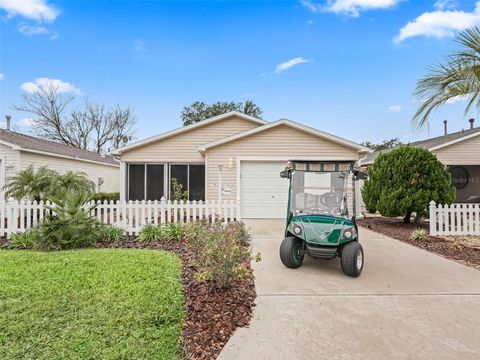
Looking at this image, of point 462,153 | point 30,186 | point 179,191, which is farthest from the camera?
point 462,153

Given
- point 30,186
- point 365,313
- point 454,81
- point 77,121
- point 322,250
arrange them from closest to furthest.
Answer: point 365,313 < point 322,250 < point 454,81 < point 30,186 < point 77,121

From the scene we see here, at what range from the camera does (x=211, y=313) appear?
3197mm

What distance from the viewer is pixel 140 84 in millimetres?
18312

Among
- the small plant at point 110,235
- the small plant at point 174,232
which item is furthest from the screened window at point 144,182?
the small plant at point 174,232

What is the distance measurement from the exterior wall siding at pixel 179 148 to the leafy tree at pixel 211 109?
20275 mm

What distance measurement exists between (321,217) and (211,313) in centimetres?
253

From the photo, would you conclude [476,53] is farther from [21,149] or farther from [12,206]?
[21,149]

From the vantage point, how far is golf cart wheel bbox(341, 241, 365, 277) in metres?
4.43

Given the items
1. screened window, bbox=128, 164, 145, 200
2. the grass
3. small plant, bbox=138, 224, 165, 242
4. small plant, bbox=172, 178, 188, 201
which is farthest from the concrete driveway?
screened window, bbox=128, 164, 145, 200

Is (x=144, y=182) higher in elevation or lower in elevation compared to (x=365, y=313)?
higher

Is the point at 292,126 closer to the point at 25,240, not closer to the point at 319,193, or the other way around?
the point at 319,193

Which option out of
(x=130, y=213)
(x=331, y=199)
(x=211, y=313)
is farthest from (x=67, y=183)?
(x=331, y=199)

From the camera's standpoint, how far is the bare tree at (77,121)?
95.0 feet

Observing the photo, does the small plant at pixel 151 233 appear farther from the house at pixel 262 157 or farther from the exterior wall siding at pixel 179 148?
the exterior wall siding at pixel 179 148
